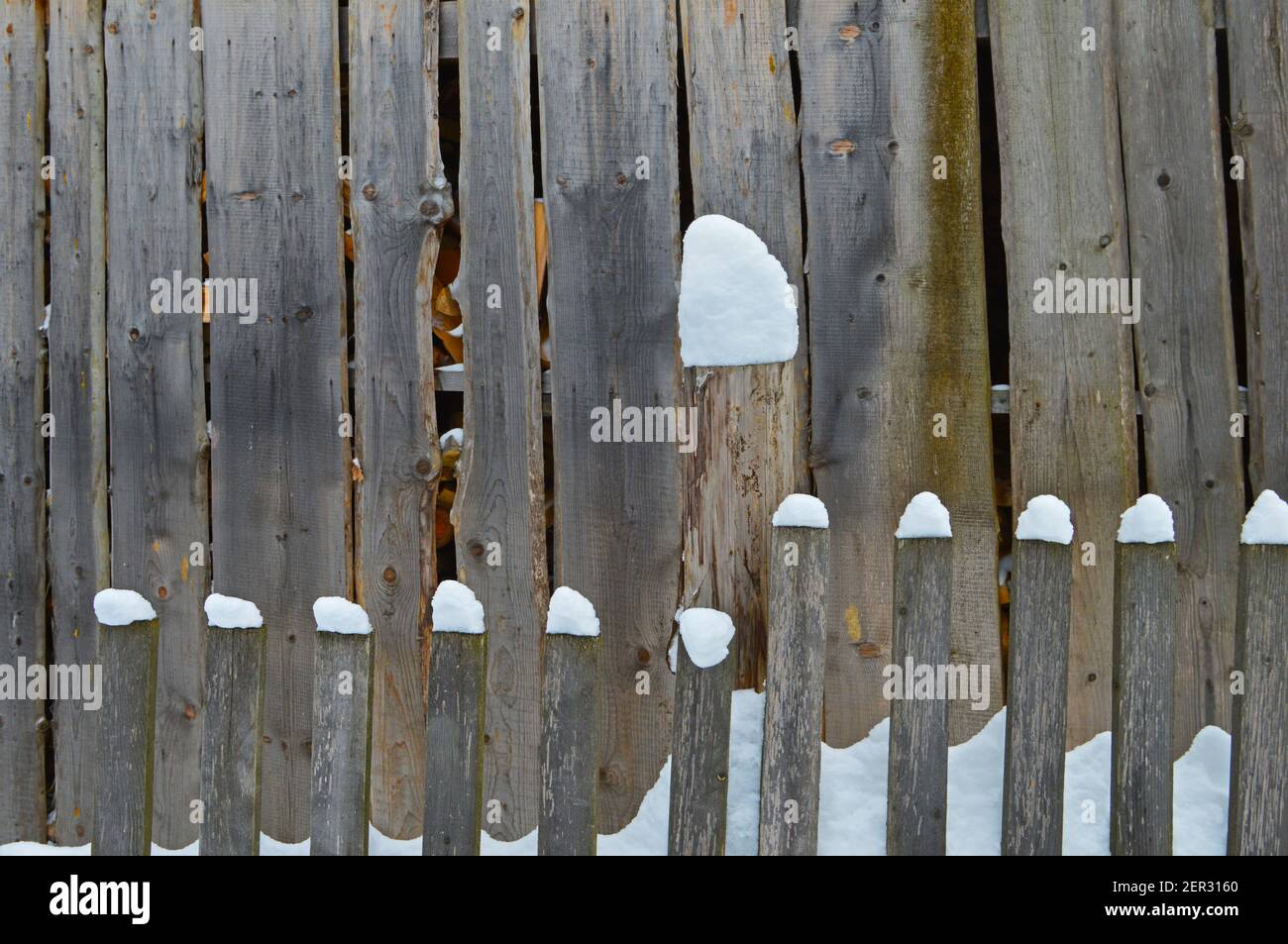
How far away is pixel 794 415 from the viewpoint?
2426 millimetres

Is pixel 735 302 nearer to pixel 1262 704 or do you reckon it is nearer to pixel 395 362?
pixel 395 362

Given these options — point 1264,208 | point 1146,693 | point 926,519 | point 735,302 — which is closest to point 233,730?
point 735,302

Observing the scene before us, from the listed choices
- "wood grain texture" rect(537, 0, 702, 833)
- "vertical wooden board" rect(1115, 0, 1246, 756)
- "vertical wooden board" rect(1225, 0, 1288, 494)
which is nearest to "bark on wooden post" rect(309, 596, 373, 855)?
"wood grain texture" rect(537, 0, 702, 833)

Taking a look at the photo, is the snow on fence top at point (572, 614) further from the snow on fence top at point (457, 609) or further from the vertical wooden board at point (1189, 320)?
the vertical wooden board at point (1189, 320)

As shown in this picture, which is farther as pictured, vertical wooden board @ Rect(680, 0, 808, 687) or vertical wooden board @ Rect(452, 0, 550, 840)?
vertical wooden board @ Rect(452, 0, 550, 840)

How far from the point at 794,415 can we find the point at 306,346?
1497 mm

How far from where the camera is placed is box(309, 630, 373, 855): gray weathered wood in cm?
209

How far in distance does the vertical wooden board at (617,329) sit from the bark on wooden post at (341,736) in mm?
682

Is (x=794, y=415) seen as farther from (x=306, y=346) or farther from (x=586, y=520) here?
(x=306, y=346)

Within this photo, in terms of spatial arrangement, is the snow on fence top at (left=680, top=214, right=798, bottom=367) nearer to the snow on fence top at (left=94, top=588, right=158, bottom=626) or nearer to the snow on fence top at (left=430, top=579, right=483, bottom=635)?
the snow on fence top at (left=430, top=579, right=483, bottom=635)

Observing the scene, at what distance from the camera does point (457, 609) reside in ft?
6.63

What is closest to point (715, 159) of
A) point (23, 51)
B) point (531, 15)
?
point (531, 15)

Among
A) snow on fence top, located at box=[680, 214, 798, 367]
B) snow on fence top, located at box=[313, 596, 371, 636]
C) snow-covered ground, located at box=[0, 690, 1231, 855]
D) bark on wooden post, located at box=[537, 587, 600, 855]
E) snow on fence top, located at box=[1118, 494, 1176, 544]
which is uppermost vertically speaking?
snow on fence top, located at box=[680, 214, 798, 367]

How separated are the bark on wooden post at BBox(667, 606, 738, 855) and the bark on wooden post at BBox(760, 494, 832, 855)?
Result: 0.37 feet
